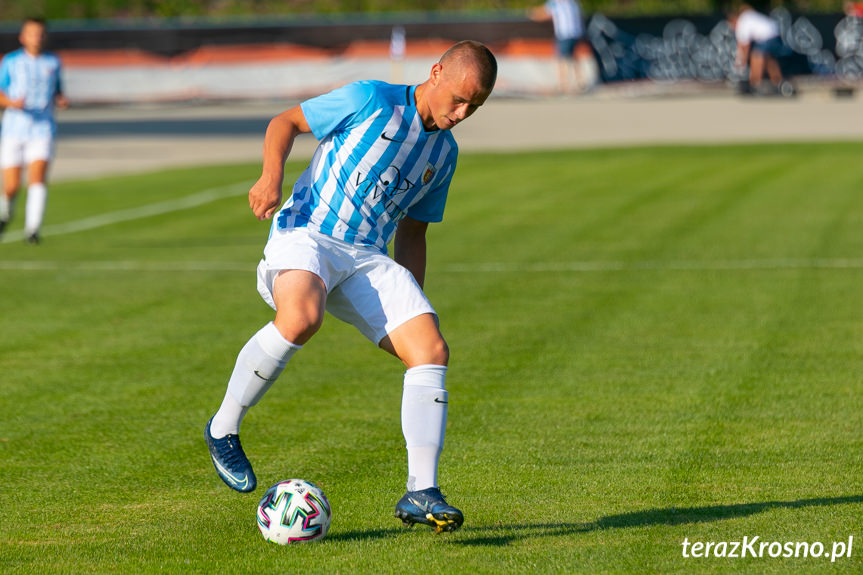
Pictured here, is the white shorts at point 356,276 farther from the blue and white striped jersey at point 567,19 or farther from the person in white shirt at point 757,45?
the blue and white striped jersey at point 567,19

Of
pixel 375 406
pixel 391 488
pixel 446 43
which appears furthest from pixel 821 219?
pixel 446 43

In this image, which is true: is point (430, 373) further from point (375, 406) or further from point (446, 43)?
point (446, 43)

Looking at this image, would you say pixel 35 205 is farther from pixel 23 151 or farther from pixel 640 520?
pixel 640 520

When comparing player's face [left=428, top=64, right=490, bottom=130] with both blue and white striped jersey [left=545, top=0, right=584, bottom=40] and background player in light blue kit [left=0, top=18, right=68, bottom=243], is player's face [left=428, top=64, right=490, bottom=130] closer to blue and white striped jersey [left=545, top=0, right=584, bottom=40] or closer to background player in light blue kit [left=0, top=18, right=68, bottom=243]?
background player in light blue kit [left=0, top=18, right=68, bottom=243]

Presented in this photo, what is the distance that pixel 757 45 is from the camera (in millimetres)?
35156

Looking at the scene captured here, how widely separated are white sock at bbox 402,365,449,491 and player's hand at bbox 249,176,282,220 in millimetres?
818

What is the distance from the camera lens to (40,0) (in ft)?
169

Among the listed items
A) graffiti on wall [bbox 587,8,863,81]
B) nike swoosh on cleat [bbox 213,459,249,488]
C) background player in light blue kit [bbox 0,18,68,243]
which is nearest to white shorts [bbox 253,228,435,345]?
nike swoosh on cleat [bbox 213,459,249,488]

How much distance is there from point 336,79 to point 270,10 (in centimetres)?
1125

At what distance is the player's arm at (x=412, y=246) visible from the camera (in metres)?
5.96

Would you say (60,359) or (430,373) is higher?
(430,373)

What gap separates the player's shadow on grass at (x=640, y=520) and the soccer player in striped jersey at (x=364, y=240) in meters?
0.23

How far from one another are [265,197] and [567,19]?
30.9 meters

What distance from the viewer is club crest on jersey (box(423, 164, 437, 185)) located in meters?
5.60
